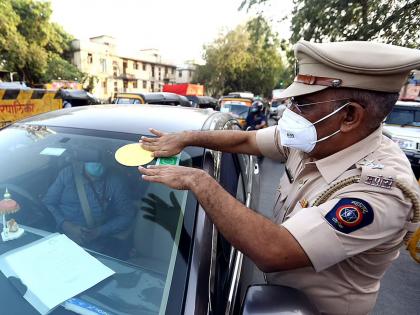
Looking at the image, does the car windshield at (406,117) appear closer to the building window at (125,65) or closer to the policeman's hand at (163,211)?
the policeman's hand at (163,211)

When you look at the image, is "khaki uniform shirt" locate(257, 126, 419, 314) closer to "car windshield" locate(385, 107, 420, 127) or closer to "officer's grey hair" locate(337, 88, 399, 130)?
"officer's grey hair" locate(337, 88, 399, 130)

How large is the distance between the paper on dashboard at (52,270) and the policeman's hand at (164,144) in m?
0.51

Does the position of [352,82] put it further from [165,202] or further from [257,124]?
[257,124]

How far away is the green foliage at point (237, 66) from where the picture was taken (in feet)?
111

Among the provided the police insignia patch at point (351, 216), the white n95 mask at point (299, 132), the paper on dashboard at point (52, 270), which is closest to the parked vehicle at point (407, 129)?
the white n95 mask at point (299, 132)

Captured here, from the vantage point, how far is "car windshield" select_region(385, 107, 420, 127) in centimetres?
708

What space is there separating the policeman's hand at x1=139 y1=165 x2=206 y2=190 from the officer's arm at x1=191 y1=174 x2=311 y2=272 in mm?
139

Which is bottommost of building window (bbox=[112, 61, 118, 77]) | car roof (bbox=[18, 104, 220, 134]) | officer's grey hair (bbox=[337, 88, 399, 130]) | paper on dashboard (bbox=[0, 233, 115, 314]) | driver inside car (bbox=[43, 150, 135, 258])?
paper on dashboard (bbox=[0, 233, 115, 314])

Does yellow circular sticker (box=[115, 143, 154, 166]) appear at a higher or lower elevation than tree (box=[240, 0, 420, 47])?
lower

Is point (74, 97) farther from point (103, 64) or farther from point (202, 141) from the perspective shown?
point (103, 64)

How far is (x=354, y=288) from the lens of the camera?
1100mm

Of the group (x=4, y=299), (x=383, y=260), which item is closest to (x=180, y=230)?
(x=4, y=299)

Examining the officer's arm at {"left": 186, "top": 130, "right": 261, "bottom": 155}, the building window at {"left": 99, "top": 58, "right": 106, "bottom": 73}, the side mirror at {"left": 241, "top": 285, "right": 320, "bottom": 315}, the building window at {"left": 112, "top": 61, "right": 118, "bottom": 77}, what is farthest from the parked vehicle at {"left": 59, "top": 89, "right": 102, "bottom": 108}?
the building window at {"left": 112, "top": 61, "right": 118, "bottom": 77}

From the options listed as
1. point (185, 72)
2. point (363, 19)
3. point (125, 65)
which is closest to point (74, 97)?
point (363, 19)
